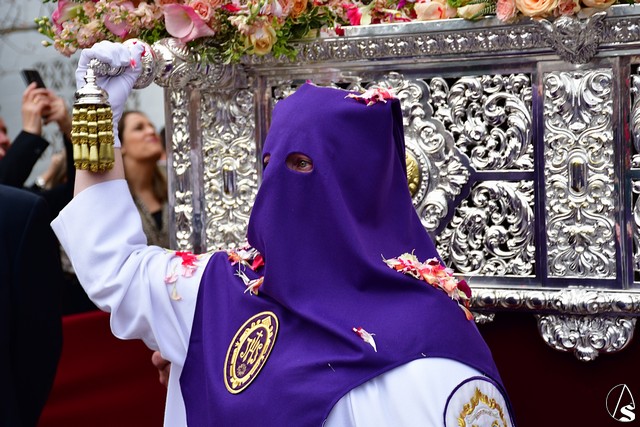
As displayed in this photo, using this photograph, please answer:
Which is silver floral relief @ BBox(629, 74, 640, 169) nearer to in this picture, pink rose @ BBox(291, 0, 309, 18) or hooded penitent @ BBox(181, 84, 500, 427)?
hooded penitent @ BBox(181, 84, 500, 427)

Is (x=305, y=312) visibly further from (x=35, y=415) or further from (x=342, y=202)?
(x=35, y=415)

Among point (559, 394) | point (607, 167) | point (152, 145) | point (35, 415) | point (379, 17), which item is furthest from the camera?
point (152, 145)

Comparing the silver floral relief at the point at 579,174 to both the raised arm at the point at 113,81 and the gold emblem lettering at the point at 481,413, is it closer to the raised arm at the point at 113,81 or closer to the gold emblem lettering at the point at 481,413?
the gold emblem lettering at the point at 481,413

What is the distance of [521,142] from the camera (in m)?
2.34

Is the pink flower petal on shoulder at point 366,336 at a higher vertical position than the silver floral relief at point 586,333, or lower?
higher

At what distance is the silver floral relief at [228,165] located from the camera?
Result: 8.62 ft

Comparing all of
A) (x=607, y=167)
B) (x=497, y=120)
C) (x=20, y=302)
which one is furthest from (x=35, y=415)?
(x=607, y=167)

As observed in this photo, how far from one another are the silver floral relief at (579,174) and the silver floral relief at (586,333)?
10cm

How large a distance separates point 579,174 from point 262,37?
2.65 feet

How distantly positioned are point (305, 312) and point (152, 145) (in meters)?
2.84

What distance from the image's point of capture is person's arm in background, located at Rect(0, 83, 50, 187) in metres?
3.88

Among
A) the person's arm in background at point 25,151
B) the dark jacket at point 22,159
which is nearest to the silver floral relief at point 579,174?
the dark jacket at point 22,159

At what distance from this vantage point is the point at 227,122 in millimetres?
2660

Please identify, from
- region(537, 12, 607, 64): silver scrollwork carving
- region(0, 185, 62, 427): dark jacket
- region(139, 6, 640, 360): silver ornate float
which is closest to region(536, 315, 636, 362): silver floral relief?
region(139, 6, 640, 360): silver ornate float
